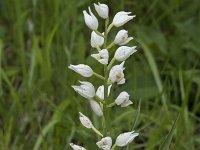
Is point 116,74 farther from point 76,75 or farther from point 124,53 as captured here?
point 76,75

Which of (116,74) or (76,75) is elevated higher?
(116,74)

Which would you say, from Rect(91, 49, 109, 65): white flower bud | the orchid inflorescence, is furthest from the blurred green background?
Rect(91, 49, 109, 65): white flower bud

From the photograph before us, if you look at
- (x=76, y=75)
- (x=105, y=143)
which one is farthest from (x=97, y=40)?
(x=76, y=75)

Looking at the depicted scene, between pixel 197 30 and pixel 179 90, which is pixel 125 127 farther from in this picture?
pixel 197 30

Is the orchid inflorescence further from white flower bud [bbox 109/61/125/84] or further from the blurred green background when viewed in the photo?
the blurred green background

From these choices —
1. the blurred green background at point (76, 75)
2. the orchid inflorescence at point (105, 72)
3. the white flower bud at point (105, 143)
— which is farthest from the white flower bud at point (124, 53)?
the blurred green background at point (76, 75)

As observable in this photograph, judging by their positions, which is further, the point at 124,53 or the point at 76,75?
the point at 76,75

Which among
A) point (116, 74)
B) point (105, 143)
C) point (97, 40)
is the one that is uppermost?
point (97, 40)

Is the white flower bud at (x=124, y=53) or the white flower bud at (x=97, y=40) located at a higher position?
the white flower bud at (x=97, y=40)

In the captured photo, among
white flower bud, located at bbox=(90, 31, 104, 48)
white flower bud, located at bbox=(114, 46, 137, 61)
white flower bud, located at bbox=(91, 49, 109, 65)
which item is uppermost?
white flower bud, located at bbox=(90, 31, 104, 48)

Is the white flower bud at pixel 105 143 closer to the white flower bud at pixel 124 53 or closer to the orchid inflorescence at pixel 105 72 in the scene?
the orchid inflorescence at pixel 105 72
